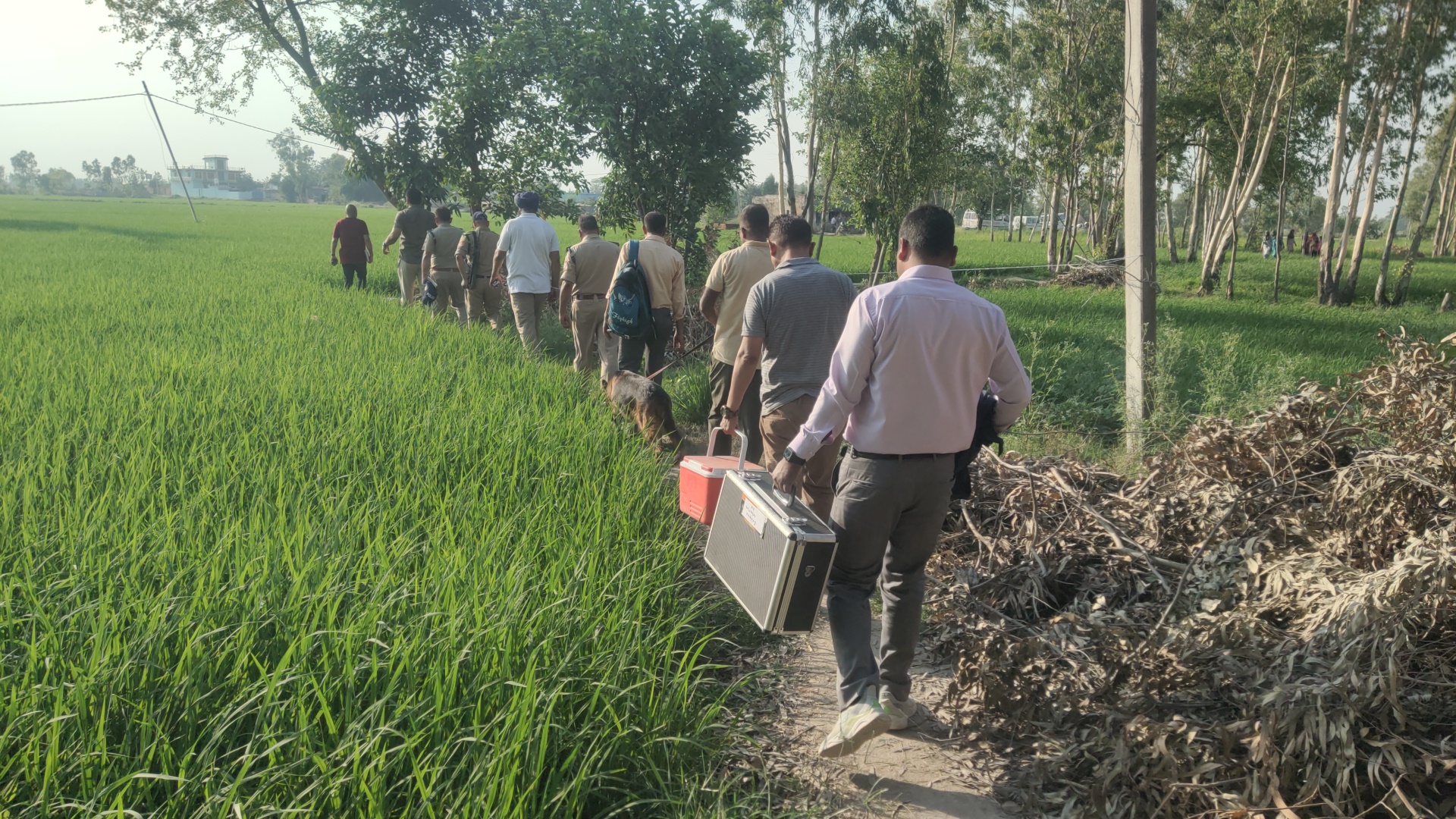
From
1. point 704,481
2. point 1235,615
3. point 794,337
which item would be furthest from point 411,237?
point 1235,615

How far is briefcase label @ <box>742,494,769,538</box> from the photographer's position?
320 centimetres

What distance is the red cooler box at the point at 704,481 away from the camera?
4.02 metres

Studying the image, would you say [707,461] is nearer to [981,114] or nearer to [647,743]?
[647,743]

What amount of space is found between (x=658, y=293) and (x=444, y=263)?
15.8 feet

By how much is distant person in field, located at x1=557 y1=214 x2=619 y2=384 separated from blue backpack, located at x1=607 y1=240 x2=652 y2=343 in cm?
102

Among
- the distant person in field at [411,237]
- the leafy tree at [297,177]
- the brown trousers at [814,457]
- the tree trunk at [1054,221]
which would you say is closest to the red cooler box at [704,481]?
the brown trousers at [814,457]

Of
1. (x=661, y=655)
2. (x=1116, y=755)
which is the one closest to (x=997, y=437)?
(x=1116, y=755)

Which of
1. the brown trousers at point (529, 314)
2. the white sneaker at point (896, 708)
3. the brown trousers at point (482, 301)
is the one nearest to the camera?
the white sneaker at point (896, 708)

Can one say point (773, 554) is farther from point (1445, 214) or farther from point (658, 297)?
point (1445, 214)

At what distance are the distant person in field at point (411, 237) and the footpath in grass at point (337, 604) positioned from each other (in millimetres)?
5823

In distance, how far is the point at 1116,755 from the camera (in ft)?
9.47

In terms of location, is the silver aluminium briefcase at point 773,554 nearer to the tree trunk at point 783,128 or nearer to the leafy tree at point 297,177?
the tree trunk at point 783,128

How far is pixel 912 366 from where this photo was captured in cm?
315

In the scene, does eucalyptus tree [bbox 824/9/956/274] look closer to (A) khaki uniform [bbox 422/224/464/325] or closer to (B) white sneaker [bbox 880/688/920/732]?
(A) khaki uniform [bbox 422/224/464/325]
